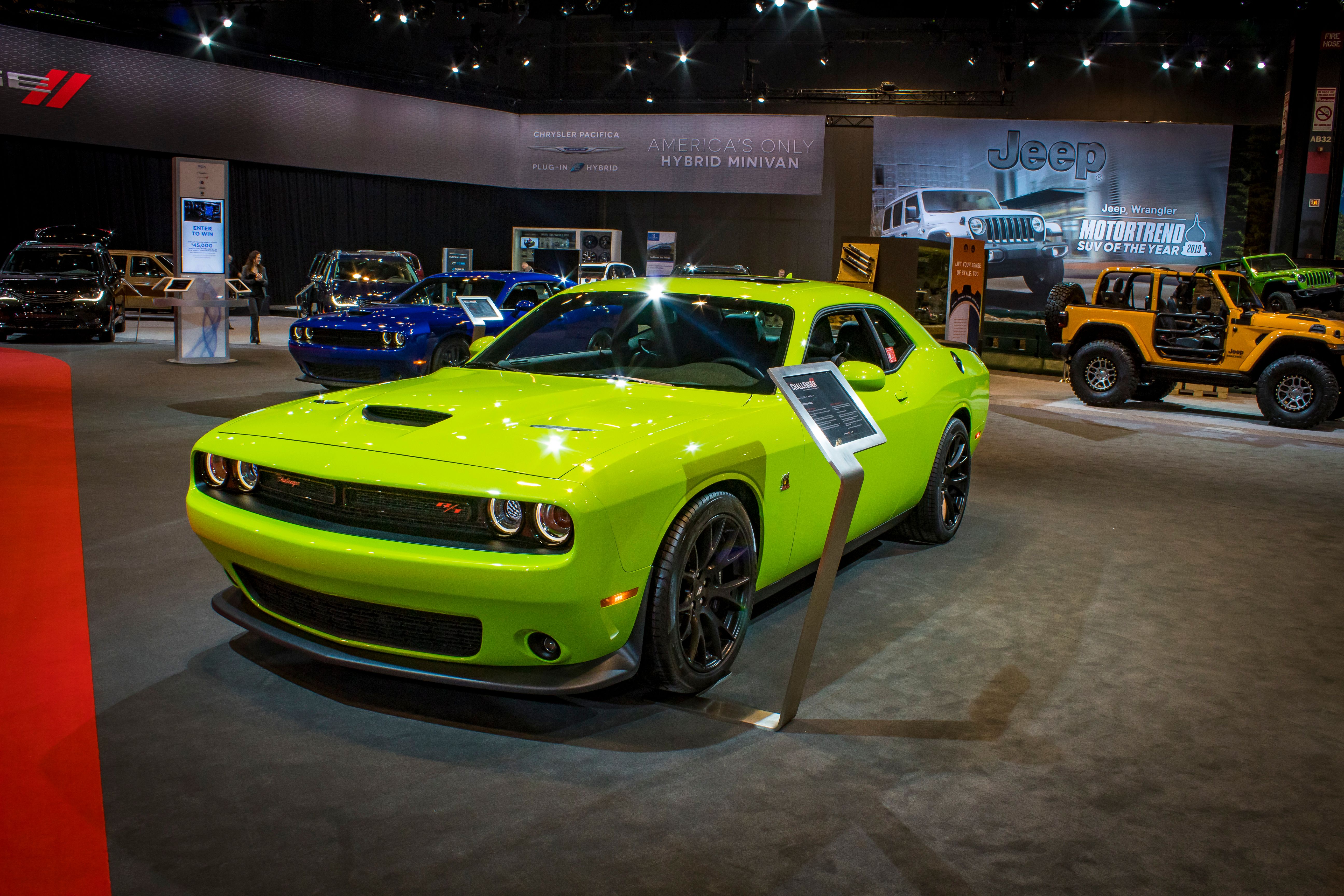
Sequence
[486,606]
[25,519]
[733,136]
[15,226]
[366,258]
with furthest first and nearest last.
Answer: [733,136]
[15,226]
[366,258]
[25,519]
[486,606]

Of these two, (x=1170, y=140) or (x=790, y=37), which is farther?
(x=790, y=37)

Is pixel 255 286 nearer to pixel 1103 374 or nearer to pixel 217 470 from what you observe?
pixel 1103 374

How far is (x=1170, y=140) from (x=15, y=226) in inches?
1004

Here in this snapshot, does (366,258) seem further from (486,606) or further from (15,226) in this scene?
(486,606)

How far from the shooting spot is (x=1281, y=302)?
47.0 ft

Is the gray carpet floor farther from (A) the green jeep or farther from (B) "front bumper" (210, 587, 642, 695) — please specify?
(A) the green jeep

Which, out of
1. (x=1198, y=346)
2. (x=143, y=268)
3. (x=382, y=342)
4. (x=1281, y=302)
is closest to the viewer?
(x=382, y=342)

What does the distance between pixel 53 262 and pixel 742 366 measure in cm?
1582

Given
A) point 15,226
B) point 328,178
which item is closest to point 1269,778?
point 15,226

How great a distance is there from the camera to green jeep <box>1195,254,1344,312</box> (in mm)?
15961

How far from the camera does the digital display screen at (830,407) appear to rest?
298cm

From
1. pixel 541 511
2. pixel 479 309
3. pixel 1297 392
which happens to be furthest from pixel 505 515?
pixel 1297 392

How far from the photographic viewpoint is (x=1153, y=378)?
1224 cm

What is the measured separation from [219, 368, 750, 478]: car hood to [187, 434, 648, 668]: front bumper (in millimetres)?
86
